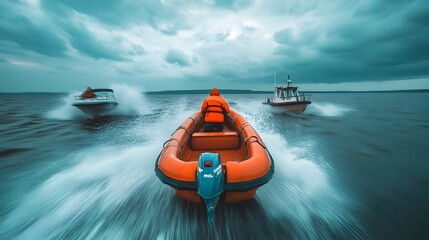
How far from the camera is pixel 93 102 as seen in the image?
14562 mm

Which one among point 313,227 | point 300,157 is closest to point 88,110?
point 300,157

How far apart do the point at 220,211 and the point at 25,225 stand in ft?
11.7

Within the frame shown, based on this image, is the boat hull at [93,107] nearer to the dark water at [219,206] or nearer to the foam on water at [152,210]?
the dark water at [219,206]

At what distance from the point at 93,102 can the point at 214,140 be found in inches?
562

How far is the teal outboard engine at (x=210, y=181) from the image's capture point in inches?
95.3

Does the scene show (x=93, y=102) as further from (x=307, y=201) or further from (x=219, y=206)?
(x=307, y=201)

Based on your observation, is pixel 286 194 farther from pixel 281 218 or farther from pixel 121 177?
pixel 121 177

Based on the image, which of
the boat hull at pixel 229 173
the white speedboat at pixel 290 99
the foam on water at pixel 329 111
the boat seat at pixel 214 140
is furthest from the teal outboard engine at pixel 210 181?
the foam on water at pixel 329 111

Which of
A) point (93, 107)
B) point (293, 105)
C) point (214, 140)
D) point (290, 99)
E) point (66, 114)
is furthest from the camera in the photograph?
point (66, 114)

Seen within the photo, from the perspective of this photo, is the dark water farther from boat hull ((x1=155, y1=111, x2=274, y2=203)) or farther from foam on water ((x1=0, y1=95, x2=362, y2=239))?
boat hull ((x1=155, y1=111, x2=274, y2=203))

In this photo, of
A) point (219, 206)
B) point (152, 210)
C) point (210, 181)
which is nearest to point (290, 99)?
point (219, 206)

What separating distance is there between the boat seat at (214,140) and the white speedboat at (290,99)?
13.2m

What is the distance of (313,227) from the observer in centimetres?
312

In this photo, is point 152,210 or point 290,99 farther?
point 290,99
